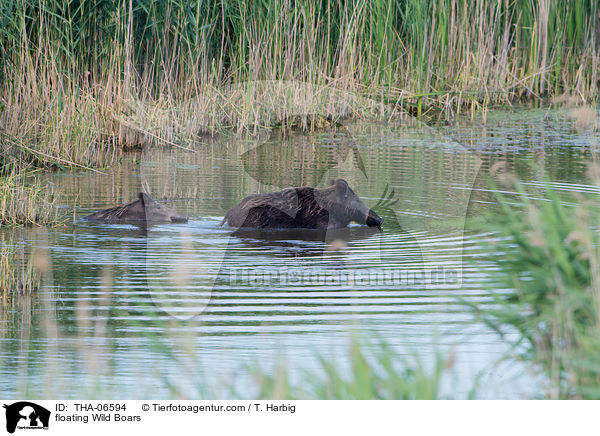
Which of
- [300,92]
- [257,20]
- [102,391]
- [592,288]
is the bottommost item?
[102,391]

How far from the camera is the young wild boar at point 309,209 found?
27.9 feet

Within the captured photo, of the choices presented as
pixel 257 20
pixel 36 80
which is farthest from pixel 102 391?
pixel 257 20

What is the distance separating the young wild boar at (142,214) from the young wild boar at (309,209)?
529mm

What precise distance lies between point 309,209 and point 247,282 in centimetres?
213

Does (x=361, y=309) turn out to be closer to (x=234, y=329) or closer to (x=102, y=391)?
(x=234, y=329)

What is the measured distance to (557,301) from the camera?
13.1 ft

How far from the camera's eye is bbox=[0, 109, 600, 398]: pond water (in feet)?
14.8

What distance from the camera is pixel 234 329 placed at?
5.32m

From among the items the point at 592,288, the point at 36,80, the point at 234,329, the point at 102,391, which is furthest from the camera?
the point at 36,80

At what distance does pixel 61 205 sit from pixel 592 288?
20.8 ft
